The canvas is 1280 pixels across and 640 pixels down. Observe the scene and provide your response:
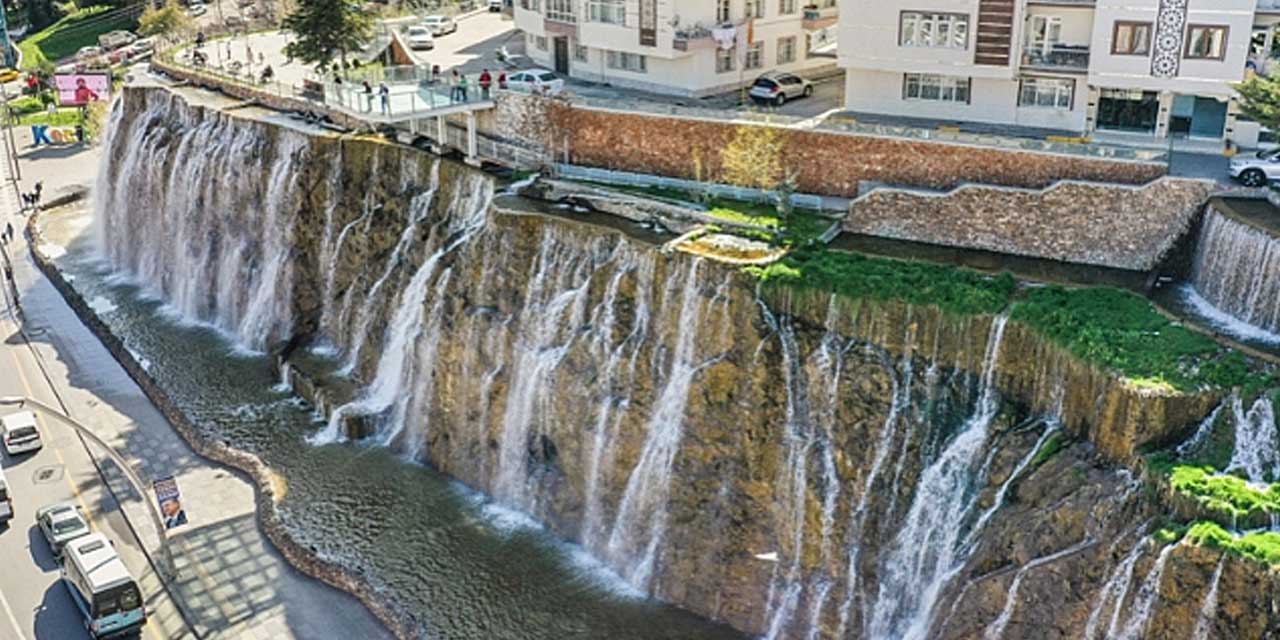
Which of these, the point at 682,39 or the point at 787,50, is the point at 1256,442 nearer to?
the point at 682,39

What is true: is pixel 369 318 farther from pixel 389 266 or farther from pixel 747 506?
pixel 747 506

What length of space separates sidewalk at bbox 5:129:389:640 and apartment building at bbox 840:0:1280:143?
30.4 meters

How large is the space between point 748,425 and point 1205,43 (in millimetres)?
22528

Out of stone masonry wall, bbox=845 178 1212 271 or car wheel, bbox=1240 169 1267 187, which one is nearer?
stone masonry wall, bbox=845 178 1212 271

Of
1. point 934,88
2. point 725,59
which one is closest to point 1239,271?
point 934,88

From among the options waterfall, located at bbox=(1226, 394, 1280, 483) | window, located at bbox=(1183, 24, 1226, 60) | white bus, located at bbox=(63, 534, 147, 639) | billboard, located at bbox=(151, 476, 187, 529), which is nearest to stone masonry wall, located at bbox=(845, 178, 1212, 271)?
window, located at bbox=(1183, 24, 1226, 60)

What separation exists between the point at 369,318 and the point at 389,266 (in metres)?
2.56

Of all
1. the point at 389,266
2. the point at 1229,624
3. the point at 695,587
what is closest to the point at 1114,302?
the point at 1229,624

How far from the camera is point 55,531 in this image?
44.2 metres

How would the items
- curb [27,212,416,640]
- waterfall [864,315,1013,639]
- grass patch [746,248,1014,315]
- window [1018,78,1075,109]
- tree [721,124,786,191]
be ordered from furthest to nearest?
tree [721,124,786,191]
window [1018,78,1075,109]
curb [27,212,416,640]
grass patch [746,248,1014,315]
waterfall [864,315,1013,639]

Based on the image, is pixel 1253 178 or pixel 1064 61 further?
pixel 1064 61

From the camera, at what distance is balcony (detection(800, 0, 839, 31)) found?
63.6 metres

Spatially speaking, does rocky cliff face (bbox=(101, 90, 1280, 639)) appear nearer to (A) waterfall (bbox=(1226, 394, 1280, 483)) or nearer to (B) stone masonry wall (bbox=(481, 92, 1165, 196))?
(A) waterfall (bbox=(1226, 394, 1280, 483))

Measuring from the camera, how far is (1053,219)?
44.9 meters
